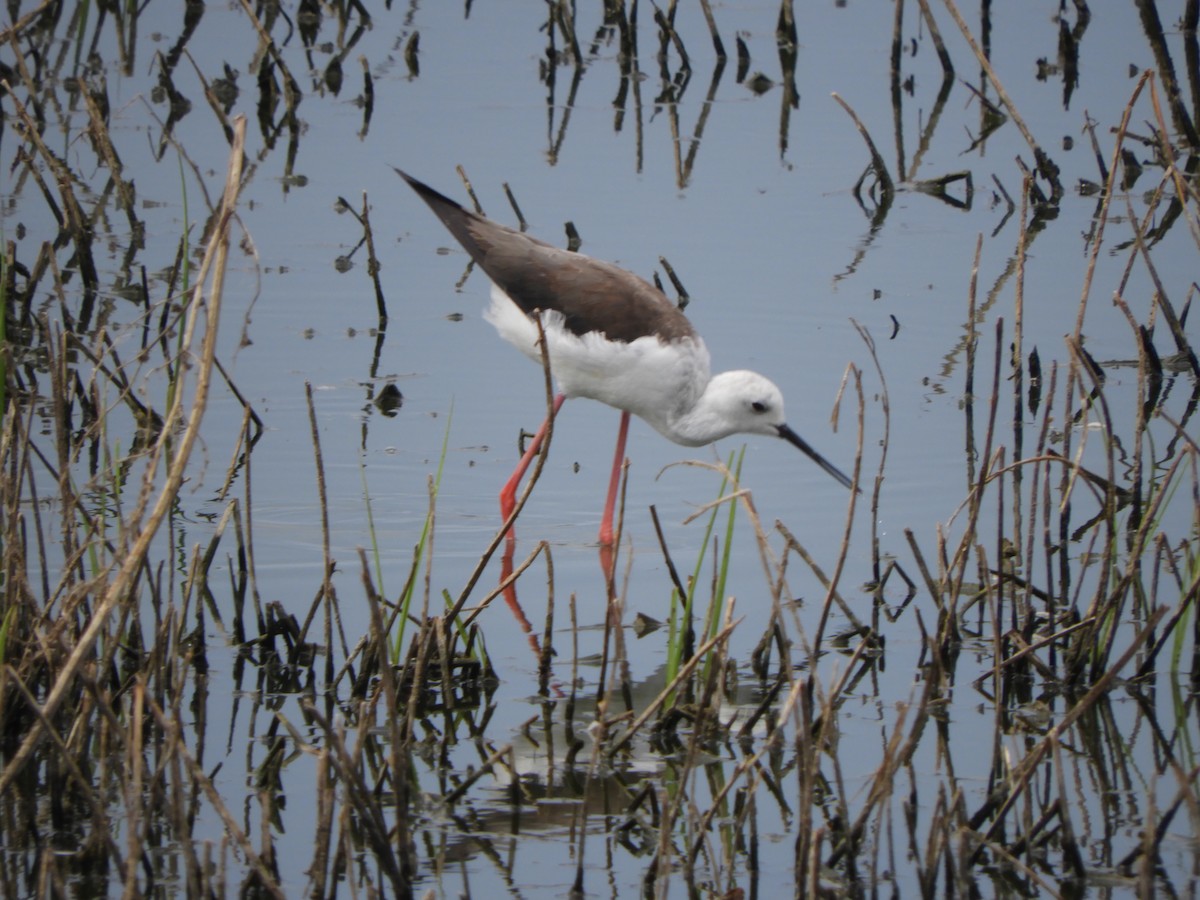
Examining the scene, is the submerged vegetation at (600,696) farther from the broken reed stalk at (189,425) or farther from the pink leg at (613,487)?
the pink leg at (613,487)

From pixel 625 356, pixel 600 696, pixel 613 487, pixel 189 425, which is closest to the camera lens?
pixel 189 425

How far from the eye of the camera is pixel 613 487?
6.00 meters

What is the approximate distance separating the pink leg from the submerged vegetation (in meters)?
0.23

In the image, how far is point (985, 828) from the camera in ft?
12.4

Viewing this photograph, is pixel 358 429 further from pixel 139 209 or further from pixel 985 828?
pixel 985 828

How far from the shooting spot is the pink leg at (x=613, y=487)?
5.84 metres

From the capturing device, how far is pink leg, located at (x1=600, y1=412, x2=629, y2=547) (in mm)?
5836

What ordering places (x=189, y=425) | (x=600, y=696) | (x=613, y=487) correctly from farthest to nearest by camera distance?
(x=613, y=487), (x=600, y=696), (x=189, y=425)

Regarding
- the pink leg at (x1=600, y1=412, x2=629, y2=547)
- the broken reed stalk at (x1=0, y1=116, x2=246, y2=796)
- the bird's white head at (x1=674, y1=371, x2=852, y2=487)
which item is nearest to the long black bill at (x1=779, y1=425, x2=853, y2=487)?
the bird's white head at (x1=674, y1=371, x2=852, y2=487)

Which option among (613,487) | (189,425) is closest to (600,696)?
(189,425)

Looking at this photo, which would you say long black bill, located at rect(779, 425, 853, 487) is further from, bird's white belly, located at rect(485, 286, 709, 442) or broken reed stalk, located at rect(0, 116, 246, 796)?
broken reed stalk, located at rect(0, 116, 246, 796)

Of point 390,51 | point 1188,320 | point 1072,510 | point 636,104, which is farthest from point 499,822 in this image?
point 390,51

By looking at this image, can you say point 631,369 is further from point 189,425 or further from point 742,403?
point 189,425

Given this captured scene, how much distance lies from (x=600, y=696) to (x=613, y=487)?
6.23 feet
